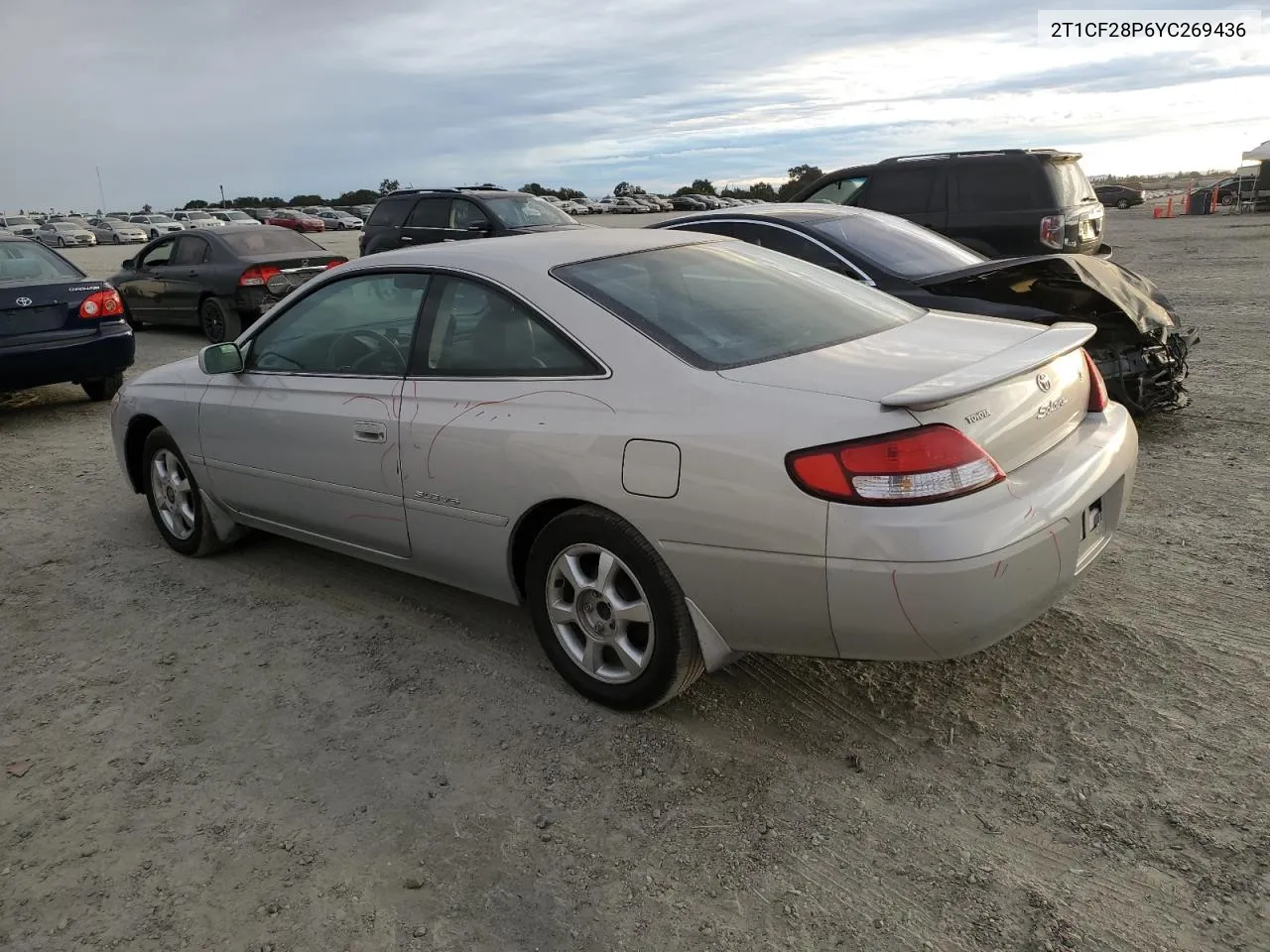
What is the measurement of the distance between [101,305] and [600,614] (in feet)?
24.1

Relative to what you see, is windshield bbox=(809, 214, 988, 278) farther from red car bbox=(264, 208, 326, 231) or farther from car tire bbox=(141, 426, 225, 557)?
red car bbox=(264, 208, 326, 231)

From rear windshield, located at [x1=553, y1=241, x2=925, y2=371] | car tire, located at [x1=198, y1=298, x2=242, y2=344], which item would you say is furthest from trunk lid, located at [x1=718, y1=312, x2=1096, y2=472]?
car tire, located at [x1=198, y1=298, x2=242, y2=344]

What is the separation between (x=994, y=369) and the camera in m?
2.97

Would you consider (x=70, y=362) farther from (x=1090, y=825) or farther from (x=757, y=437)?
(x=1090, y=825)

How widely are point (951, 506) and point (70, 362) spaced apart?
815 cm

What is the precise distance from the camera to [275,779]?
10.2ft

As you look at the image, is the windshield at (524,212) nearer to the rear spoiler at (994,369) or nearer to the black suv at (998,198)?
the black suv at (998,198)

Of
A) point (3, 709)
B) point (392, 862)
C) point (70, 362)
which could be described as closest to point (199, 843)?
point (392, 862)

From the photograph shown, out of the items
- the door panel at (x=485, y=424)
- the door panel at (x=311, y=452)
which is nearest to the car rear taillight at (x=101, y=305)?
the door panel at (x=311, y=452)

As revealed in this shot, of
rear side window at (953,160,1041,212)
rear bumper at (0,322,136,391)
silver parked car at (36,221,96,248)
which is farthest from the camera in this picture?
silver parked car at (36,221,96,248)

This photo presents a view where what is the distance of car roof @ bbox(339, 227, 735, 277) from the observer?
3.64 metres

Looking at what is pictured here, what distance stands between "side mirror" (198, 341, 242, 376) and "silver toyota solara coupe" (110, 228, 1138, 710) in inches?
0.6

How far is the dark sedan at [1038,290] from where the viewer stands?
568 centimetres

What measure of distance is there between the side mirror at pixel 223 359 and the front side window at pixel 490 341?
125 cm
